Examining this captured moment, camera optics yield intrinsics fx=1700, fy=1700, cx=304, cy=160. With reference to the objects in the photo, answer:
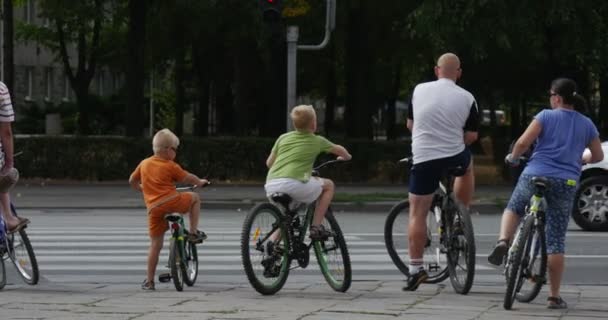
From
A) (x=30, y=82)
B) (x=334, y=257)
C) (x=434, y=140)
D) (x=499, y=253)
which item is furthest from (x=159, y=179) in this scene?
(x=30, y=82)

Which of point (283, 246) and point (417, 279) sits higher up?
point (283, 246)

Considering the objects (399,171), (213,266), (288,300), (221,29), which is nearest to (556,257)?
(288,300)

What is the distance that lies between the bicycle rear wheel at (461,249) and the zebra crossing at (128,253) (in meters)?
1.68

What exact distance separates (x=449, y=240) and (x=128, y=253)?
18.0 ft

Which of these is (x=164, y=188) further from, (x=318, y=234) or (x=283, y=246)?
(x=318, y=234)

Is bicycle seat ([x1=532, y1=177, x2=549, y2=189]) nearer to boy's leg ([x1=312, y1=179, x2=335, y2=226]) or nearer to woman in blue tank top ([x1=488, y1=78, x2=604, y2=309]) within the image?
woman in blue tank top ([x1=488, y1=78, x2=604, y2=309])

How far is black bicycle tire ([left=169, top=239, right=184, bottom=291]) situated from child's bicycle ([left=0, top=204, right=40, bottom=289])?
1118 mm

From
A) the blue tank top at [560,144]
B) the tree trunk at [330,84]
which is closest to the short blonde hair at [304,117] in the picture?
the blue tank top at [560,144]

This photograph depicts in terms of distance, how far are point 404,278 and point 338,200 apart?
12476 mm

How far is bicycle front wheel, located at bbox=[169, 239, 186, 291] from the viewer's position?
12.2 metres

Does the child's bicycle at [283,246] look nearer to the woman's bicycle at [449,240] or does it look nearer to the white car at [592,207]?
the woman's bicycle at [449,240]

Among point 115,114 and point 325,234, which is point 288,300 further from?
point 115,114

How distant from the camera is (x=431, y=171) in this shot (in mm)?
11922

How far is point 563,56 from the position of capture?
3425cm
